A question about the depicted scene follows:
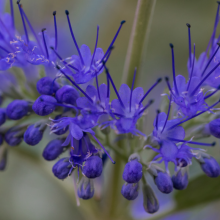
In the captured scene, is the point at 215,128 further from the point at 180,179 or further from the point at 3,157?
the point at 3,157

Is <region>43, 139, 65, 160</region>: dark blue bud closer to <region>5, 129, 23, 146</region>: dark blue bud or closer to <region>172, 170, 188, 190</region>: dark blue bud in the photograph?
<region>5, 129, 23, 146</region>: dark blue bud

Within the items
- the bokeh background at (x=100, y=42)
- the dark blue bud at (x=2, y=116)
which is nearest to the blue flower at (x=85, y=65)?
the dark blue bud at (x=2, y=116)

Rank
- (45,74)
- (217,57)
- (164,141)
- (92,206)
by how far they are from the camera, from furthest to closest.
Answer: (92,206), (45,74), (217,57), (164,141)

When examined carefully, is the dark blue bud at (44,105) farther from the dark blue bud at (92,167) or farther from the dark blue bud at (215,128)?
the dark blue bud at (215,128)

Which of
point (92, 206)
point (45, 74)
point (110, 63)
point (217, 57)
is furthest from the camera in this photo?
point (110, 63)

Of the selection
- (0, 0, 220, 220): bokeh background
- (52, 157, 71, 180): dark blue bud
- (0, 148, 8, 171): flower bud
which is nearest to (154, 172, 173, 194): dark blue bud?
(52, 157, 71, 180): dark blue bud

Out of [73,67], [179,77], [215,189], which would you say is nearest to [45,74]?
[73,67]

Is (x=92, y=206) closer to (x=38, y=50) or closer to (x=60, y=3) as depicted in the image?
(x=38, y=50)

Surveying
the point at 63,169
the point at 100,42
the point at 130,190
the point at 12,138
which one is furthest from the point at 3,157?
the point at 100,42
